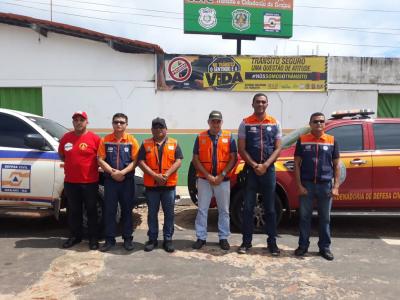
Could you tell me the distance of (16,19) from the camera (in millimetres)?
9789

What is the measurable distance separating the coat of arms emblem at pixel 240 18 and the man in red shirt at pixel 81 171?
8162 millimetres

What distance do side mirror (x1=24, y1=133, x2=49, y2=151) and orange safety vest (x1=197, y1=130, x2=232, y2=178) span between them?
223cm

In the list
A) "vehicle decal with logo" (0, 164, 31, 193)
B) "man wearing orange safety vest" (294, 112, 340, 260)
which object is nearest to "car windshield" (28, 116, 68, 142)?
"vehicle decal with logo" (0, 164, 31, 193)

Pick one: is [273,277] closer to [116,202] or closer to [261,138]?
[261,138]

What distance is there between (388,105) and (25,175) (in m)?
9.07

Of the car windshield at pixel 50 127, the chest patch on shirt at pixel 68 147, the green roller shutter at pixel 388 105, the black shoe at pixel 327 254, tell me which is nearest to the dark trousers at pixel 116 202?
the chest patch on shirt at pixel 68 147

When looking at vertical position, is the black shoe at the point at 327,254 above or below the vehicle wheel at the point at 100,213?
below

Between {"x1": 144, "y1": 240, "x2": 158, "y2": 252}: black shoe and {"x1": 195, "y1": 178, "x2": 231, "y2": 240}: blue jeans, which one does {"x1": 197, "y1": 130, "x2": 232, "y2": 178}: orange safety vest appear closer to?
{"x1": 195, "y1": 178, "x2": 231, "y2": 240}: blue jeans

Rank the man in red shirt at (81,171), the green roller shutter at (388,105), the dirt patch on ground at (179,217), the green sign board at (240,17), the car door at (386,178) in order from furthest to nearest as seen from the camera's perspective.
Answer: the green sign board at (240,17), the green roller shutter at (388,105), the dirt patch on ground at (179,217), the car door at (386,178), the man in red shirt at (81,171)

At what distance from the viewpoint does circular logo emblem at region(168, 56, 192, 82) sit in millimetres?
10102

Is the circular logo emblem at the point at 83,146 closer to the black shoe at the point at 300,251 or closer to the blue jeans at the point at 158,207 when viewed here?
the blue jeans at the point at 158,207

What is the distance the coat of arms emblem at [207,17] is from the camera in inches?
469

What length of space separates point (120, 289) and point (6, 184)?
104 inches

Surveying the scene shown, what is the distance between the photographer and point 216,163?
506 centimetres
